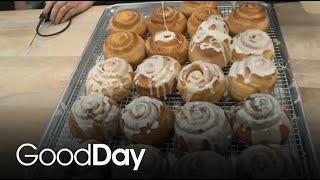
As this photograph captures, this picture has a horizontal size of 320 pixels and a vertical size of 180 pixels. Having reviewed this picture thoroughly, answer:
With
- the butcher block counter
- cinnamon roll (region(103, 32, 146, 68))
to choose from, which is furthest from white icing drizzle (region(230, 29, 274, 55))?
cinnamon roll (region(103, 32, 146, 68))

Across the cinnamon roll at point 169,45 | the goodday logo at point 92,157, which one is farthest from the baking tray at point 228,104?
the cinnamon roll at point 169,45

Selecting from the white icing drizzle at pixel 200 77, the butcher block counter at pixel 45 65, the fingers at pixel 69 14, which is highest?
the white icing drizzle at pixel 200 77

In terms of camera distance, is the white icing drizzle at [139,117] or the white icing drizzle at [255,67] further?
the white icing drizzle at [255,67]

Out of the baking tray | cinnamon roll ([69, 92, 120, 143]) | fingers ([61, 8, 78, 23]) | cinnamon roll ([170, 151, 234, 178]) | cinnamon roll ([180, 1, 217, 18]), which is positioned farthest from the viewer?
fingers ([61, 8, 78, 23])

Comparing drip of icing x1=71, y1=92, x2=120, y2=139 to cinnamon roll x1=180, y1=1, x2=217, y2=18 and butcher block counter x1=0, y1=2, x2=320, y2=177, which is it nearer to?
butcher block counter x1=0, y1=2, x2=320, y2=177

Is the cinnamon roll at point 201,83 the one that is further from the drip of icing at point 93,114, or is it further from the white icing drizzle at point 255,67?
the drip of icing at point 93,114

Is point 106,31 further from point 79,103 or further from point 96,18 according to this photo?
point 79,103

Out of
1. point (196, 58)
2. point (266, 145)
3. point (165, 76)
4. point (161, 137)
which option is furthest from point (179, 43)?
point (266, 145)
